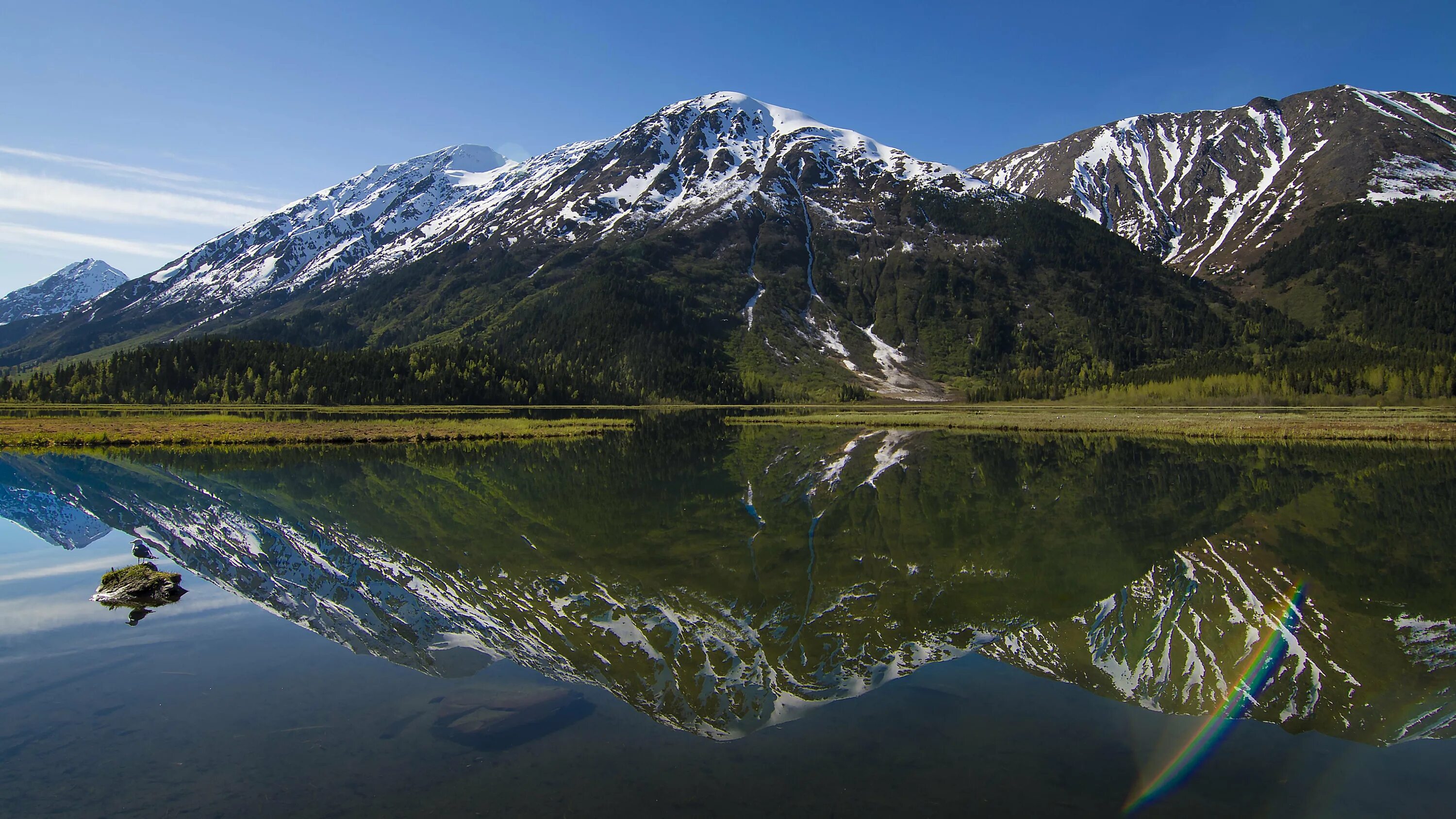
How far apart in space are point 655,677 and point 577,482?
28147 millimetres

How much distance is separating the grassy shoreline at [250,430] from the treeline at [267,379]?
5520 centimetres

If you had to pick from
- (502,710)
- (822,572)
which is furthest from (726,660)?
→ (822,572)

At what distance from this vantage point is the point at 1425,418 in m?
99.4

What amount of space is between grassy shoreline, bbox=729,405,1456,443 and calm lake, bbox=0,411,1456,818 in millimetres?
54702

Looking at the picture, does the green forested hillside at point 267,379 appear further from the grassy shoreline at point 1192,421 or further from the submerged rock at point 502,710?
the submerged rock at point 502,710

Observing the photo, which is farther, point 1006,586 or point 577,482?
point 577,482

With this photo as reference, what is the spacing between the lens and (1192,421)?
100 m

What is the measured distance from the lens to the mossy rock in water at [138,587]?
17.4 meters

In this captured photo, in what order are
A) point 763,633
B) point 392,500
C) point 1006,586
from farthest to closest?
point 392,500 < point 1006,586 < point 763,633

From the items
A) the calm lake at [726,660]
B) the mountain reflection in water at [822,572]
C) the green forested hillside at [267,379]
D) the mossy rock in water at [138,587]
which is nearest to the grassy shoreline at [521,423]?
the green forested hillside at [267,379]

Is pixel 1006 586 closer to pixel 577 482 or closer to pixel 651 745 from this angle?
pixel 651 745

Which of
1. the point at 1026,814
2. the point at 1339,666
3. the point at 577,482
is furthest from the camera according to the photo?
the point at 577,482

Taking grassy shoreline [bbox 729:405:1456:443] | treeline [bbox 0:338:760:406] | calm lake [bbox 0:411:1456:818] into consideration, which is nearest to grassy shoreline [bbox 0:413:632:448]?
calm lake [bbox 0:411:1456:818]

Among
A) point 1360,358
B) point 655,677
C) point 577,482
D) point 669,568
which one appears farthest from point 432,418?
point 1360,358
